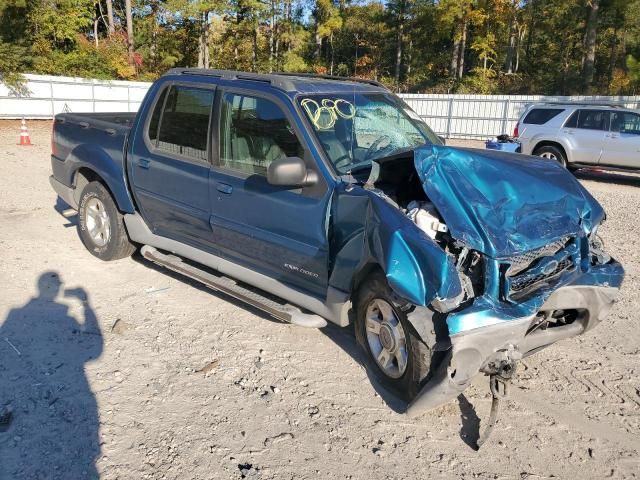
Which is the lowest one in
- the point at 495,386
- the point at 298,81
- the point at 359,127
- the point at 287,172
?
the point at 495,386

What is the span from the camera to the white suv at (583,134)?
12789mm

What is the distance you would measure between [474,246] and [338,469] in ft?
4.66

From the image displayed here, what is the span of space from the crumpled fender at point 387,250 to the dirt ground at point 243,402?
85 cm

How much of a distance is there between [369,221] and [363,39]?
49854mm

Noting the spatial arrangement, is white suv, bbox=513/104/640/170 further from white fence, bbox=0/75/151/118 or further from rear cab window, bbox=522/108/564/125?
white fence, bbox=0/75/151/118

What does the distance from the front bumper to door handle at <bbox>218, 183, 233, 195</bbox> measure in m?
2.17

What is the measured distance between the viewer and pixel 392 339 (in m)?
3.59

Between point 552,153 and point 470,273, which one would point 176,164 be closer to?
point 470,273

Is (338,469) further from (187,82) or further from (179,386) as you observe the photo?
(187,82)

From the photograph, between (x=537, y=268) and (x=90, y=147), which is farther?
(x=90, y=147)

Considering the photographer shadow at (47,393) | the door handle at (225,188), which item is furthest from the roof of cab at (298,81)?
the photographer shadow at (47,393)

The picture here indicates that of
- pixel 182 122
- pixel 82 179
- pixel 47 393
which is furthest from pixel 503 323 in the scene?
pixel 82 179

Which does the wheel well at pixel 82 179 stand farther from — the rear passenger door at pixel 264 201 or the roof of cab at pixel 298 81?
the rear passenger door at pixel 264 201

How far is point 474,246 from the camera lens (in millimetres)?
A: 3209
